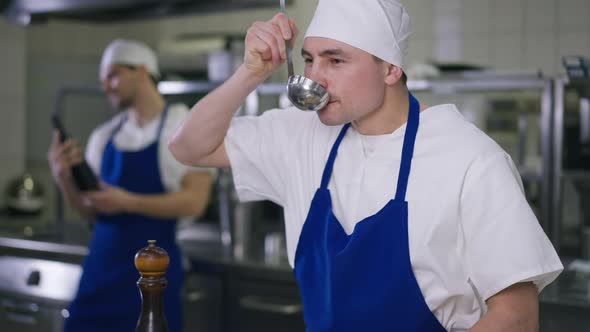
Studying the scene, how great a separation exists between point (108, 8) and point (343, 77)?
1.57 metres

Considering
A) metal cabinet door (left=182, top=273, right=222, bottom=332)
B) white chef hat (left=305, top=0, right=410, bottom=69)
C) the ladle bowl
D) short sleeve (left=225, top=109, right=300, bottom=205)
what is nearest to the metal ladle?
the ladle bowl

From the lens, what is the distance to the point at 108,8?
9.11ft

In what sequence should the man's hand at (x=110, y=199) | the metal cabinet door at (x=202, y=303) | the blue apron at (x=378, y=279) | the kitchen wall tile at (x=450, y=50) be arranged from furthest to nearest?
1. the kitchen wall tile at (x=450, y=50)
2. the metal cabinet door at (x=202, y=303)
3. the man's hand at (x=110, y=199)
4. the blue apron at (x=378, y=279)

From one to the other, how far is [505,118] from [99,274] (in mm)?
2794

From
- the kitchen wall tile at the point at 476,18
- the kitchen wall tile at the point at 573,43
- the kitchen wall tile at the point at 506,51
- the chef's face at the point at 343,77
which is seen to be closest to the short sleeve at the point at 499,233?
the chef's face at the point at 343,77

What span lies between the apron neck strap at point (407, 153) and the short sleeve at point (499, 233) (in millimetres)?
103

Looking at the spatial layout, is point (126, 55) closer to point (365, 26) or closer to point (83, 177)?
point (83, 177)

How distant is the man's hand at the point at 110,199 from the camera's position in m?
2.53

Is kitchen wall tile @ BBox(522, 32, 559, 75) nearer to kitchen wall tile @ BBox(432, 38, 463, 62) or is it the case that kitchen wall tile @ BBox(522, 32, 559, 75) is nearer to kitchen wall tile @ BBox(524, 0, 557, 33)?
kitchen wall tile @ BBox(524, 0, 557, 33)

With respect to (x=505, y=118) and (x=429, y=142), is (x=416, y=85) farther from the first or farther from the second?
(x=505, y=118)

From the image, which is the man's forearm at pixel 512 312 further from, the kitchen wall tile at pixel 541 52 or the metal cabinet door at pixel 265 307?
the kitchen wall tile at pixel 541 52

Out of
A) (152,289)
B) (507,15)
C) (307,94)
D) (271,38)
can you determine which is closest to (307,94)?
(307,94)

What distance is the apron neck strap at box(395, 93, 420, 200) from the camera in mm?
1404

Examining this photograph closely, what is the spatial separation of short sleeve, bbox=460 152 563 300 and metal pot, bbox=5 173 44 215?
3827mm
